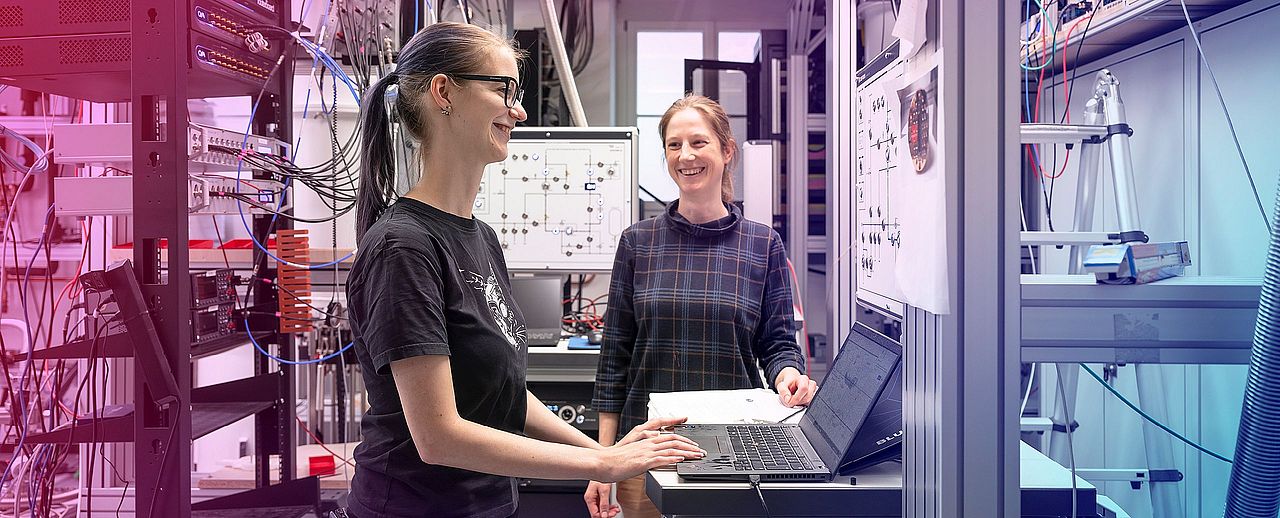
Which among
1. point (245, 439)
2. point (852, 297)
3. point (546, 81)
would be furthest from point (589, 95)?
point (852, 297)

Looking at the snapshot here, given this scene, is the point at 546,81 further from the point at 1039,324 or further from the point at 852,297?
the point at 1039,324

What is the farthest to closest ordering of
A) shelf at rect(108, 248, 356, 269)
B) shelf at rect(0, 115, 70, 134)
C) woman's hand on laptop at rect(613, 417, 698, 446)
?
1. shelf at rect(0, 115, 70, 134)
2. shelf at rect(108, 248, 356, 269)
3. woman's hand on laptop at rect(613, 417, 698, 446)

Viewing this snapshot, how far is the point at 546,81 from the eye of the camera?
4.05m

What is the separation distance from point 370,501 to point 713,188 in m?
1.14

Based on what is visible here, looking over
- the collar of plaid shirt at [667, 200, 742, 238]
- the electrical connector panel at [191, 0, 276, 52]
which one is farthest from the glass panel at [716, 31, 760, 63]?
the collar of plaid shirt at [667, 200, 742, 238]

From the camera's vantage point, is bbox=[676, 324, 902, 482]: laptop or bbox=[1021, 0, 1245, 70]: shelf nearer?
bbox=[676, 324, 902, 482]: laptop

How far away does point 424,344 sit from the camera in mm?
996

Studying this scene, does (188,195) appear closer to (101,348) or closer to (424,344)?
(101,348)

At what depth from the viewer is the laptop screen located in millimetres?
1093

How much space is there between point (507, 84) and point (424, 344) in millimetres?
454

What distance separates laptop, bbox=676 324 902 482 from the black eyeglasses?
0.61 m

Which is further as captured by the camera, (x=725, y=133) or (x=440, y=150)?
(x=725, y=133)

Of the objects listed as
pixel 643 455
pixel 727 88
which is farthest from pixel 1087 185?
pixel 727 88

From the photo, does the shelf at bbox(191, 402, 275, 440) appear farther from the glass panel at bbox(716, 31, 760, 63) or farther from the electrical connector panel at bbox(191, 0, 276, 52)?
the glass panel at bbox(716, 31, 760, 63)
